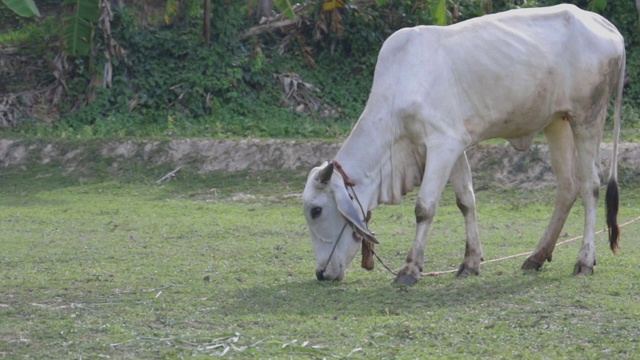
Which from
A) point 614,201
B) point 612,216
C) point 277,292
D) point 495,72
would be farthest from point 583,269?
point 277,292

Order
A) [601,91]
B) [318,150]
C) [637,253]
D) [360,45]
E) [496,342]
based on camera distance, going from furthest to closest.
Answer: [360,45] → [318,150] → [637,253] → [601,91] → [496,342]

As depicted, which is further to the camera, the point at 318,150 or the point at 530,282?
the point at 318,150

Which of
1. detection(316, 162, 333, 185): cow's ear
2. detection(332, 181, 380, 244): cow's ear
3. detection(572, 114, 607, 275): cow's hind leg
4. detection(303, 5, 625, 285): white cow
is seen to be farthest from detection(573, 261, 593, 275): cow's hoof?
detection(316, 162, 333, 185): cow's ear

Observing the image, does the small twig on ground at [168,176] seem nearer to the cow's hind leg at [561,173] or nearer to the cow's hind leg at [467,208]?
the cow's hind leg at [467,208]

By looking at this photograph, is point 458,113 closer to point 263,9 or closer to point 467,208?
point 467,208

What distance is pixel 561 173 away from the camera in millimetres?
9047

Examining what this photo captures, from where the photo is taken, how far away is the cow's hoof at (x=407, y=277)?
800 centimetres

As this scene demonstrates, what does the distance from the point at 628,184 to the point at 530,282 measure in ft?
21.0

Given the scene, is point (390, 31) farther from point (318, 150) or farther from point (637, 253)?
point (637, 253)

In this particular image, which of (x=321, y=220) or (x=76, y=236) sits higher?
(x=321, y=220)

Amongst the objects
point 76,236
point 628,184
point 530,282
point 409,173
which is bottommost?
point 628,184

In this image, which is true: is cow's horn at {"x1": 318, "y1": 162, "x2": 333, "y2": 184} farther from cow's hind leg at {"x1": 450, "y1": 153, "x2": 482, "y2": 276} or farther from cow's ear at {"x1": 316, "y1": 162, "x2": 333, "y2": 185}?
cow's hind leg at {"x1": 450, "y1": 153, "x2": 482, "y2": 276}

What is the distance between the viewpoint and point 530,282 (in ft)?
26.3

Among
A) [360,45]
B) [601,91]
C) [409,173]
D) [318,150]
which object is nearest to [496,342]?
[409,173]
